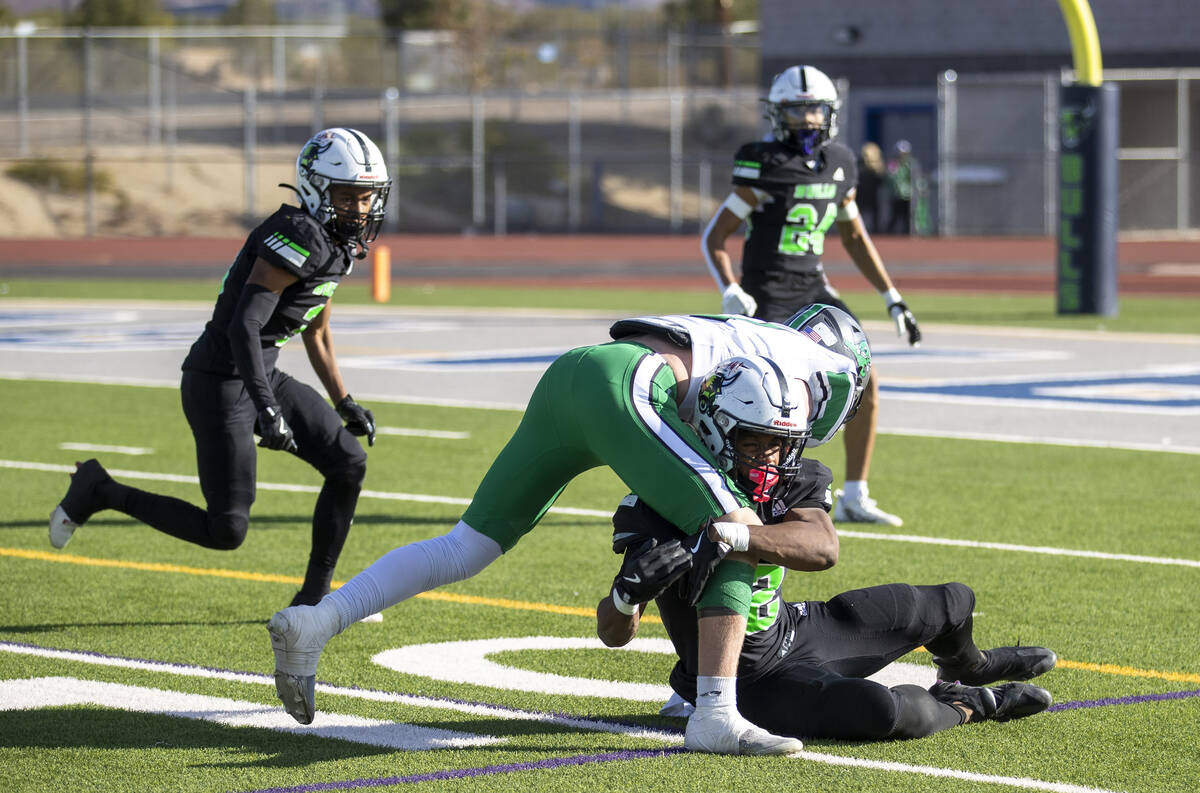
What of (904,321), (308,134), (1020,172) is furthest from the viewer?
(308,134)

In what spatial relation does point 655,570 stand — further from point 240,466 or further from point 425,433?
point 425,433

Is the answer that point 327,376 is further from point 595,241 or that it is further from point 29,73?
point 29,73

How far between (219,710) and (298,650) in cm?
68

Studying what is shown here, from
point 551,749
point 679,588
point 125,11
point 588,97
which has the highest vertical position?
point 125,11

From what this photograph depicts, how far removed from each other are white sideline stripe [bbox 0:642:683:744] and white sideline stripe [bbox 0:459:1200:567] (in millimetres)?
3395

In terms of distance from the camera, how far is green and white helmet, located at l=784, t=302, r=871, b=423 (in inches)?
221

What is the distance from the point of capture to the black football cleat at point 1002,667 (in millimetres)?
5734

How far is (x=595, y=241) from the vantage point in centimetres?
3756

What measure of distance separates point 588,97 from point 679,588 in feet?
150

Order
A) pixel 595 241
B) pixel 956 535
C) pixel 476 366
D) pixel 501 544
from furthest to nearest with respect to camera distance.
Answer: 1. pixel 595 241
2. pixel 476 366
3. pixel 956 535
4. pixel 501 544

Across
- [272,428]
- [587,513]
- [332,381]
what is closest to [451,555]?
[272,428]

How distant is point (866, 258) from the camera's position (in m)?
9.64

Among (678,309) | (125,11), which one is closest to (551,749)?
(678,309)

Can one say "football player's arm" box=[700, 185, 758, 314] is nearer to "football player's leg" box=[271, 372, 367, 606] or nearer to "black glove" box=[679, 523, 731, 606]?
"football player's leg" box=[271, 372, 367, 606]
